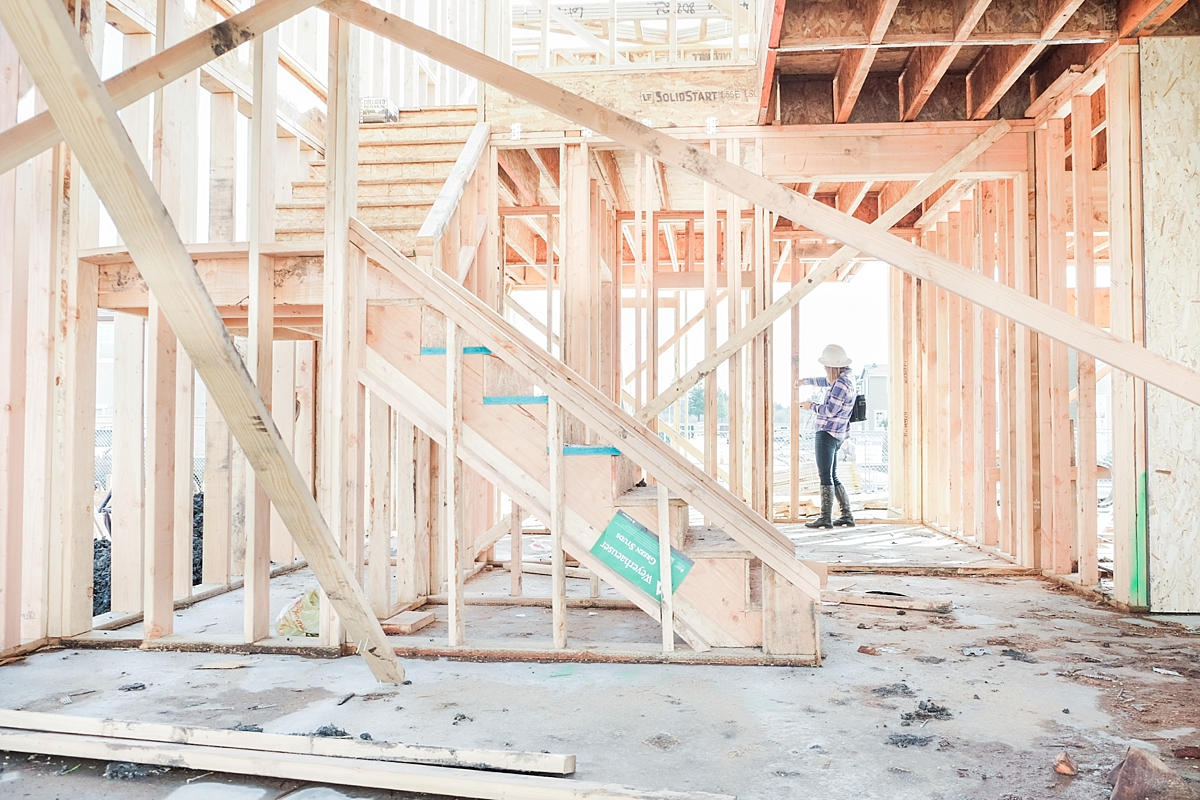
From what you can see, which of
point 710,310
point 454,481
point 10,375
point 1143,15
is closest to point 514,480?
point 454,481

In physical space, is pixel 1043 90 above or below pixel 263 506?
above

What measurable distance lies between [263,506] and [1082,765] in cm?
327

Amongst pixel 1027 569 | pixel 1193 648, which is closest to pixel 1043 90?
pixel 1027 569

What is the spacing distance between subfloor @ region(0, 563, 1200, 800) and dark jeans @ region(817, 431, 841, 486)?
403cm

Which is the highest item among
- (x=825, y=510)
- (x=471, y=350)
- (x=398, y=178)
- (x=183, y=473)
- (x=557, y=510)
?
(x=398, y=178)

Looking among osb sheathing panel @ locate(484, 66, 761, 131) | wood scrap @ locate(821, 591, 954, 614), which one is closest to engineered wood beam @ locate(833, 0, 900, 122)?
osb sheathing panel @ locate(484, 66, 761, 131)

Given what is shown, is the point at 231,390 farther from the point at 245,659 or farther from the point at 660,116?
the point at 660,116

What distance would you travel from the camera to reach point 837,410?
27.0 ft

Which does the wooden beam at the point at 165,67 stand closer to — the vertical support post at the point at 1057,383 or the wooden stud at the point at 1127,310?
the wooden stud at the point at 1127,310

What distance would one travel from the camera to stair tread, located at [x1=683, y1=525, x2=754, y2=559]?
3543 mm

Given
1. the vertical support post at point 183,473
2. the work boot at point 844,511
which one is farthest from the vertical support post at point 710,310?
the vertical support post at point 183,473

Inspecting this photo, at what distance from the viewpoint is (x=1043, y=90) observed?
561 centimetres

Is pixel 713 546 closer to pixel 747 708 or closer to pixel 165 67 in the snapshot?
pixel 747 708

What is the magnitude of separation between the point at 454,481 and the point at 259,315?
1.19m
